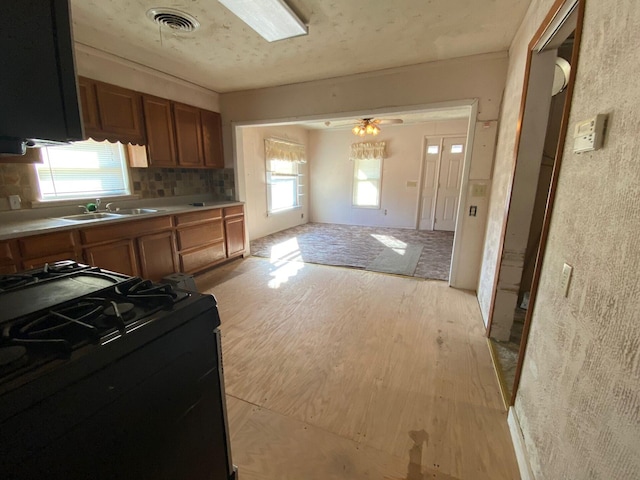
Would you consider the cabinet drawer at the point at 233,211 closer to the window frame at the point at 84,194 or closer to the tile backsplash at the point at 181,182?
the tile backsplash at the point at 181,182

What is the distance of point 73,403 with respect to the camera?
571 mm

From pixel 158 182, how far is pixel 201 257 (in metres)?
1.09

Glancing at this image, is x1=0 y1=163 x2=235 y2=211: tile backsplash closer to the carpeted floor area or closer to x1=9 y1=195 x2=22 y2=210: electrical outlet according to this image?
x1=9 y1=195 x2=22 y2=210: electrical outlet

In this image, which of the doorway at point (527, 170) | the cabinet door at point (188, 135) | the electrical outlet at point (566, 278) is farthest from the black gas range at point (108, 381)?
the cabinet door at point (188, 135)

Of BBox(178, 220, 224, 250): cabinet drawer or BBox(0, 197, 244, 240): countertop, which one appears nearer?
BBox(0, 197, 244, 240): countertop

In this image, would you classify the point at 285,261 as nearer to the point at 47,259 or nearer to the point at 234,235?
the point at 234,235

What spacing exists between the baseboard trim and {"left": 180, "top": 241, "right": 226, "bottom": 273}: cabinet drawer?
124 inches

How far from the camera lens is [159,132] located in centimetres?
314

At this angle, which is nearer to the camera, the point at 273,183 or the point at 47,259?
the point at 47,259

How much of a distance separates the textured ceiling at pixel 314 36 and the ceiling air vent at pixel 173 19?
Answer: 0.15 feet

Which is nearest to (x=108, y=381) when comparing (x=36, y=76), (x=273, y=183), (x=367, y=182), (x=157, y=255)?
(x=36, y=76)

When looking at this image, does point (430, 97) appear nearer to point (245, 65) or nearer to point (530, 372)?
point (245, 65)

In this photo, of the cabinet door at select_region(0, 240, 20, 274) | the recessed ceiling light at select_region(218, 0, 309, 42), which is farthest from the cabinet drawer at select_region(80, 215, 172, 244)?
the recessed ceiling light at select_region(218, 0, 309, 42)

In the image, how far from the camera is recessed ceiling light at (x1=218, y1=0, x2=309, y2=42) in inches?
72.0
